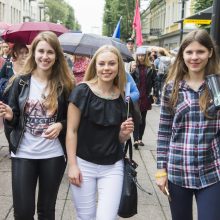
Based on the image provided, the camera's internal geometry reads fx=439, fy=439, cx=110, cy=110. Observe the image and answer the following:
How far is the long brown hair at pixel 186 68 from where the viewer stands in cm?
285

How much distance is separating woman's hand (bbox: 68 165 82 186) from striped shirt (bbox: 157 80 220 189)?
2.10 feet

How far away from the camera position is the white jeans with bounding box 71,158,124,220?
10.2 feet

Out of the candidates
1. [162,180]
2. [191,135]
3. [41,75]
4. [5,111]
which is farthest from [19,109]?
[191,135]

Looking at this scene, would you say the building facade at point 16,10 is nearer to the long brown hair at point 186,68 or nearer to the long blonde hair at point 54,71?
the long blonde hair at point 54,71

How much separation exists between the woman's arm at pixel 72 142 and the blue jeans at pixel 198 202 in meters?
0.67

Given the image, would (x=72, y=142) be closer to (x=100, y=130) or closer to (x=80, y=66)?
(x=100, y=130)

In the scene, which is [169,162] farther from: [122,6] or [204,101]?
[122,6]

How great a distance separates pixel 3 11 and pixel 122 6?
17.0m

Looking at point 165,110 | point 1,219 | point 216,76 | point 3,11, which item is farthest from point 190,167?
point 3,11

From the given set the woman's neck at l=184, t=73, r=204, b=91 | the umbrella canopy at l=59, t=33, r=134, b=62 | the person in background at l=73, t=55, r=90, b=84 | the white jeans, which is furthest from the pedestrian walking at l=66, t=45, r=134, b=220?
the person in background at l=73, t=55, r=90, b=84

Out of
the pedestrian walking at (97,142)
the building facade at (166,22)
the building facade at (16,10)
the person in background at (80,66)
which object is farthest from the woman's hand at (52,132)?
the building facade at (16,10)

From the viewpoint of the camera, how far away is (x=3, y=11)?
57.5 m

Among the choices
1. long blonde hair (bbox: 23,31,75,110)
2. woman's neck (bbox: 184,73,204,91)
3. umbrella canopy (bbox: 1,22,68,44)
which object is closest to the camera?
woman's neck (bbox: 184,73,204,91)

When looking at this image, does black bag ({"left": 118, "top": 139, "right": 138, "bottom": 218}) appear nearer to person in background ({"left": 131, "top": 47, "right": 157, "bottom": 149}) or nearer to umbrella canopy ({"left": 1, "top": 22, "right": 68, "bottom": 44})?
umbrella canopy ({"left": 1, "top": 22, "right": 68, "bottom": 44})
